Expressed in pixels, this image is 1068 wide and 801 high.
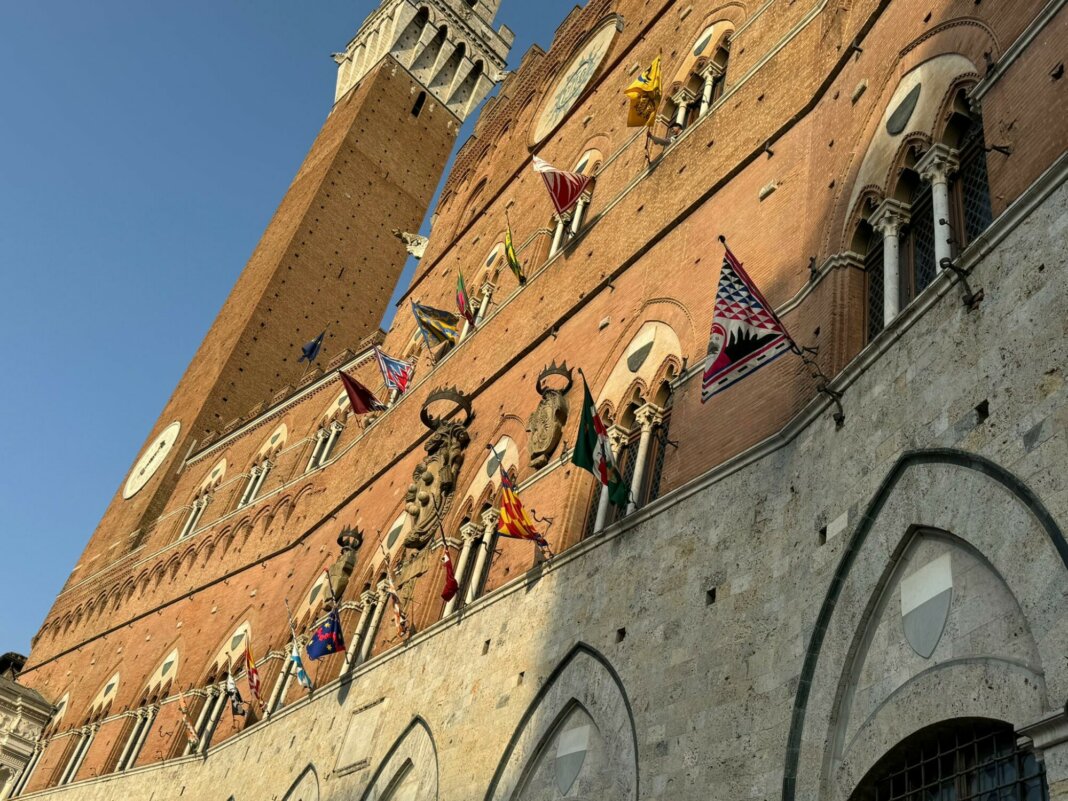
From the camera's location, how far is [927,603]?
4.74 metres

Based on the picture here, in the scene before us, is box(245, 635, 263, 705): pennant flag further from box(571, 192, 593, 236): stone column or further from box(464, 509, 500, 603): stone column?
box(571, 192, 593, 236): stone column

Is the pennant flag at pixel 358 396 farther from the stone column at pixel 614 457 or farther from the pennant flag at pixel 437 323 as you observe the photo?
the stone column at pixel 614 457

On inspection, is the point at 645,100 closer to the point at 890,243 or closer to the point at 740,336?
the point at 890,243

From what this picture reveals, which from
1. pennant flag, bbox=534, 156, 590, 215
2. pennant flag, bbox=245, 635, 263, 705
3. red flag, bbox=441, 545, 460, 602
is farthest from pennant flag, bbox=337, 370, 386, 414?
red flag, bbox=441, 545, 460, 602

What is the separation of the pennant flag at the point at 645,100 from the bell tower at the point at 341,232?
13.1 m

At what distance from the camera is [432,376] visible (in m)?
14.8

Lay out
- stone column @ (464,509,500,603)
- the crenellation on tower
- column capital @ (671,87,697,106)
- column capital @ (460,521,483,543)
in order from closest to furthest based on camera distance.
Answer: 1. stone column @ (464,509,500,603)
2. column capital @ (460,521,483,543)
3. column capital @ (671,87,697,106)
4. the crenellation on tower

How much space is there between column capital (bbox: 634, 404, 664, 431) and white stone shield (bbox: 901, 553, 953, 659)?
364 cm

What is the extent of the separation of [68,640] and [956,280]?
23778 millimetres

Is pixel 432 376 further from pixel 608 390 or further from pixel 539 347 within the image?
pixel 608 390

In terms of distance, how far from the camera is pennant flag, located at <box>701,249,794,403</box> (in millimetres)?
6285

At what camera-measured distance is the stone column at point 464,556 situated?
1016 cm

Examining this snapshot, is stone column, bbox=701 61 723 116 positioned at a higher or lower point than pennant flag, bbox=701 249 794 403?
higher

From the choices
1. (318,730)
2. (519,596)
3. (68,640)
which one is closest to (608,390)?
(519,596)
